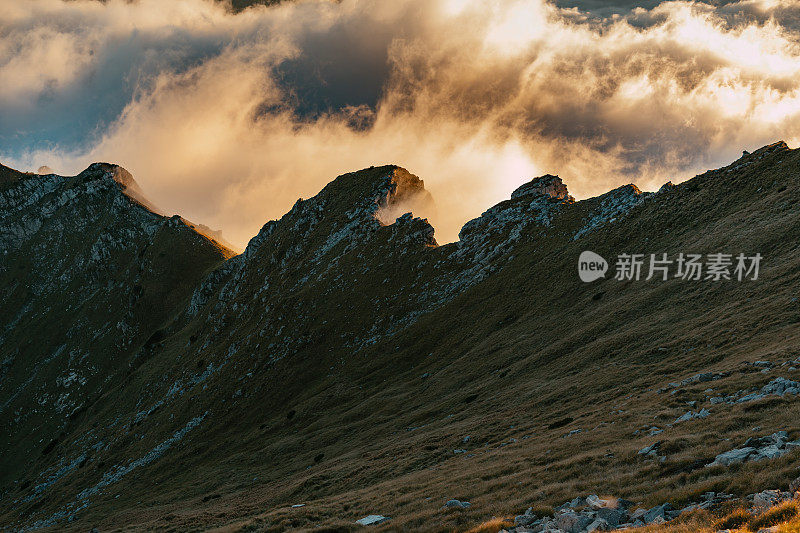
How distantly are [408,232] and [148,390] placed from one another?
84002mm

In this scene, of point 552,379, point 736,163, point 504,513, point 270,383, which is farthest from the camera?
point 270,383

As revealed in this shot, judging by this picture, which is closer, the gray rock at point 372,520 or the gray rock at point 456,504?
the gray rock at point 456,504

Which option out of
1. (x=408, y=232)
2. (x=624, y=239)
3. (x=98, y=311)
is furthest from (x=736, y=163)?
(x=98, y=311)

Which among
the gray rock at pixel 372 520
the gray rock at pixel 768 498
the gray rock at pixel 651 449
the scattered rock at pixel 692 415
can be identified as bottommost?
the gray rock at pixel 372 520

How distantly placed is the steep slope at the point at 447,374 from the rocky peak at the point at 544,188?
0.64 metres

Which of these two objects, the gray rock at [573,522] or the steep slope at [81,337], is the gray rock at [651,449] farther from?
the steep slope at [81,337]

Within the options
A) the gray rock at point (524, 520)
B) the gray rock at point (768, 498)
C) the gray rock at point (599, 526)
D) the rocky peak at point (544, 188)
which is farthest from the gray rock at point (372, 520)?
the rocky peak at point (544, 188)

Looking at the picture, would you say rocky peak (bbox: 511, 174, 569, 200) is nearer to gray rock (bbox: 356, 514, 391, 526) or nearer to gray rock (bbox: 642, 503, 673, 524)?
gray rock (bbox: 356, 514, 391, 526)

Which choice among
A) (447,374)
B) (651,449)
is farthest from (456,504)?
(447,374)

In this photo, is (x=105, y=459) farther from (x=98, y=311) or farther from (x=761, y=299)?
(x=761, y=299)

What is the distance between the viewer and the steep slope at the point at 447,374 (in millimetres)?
24625

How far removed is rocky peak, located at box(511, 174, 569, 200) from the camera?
112m

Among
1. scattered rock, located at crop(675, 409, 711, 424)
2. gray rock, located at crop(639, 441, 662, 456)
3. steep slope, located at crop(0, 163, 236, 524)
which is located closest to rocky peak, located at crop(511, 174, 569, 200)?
scattered rock, located at crop(675, 409, 711, 424)

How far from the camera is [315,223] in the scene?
143m
